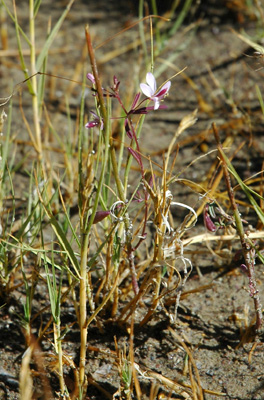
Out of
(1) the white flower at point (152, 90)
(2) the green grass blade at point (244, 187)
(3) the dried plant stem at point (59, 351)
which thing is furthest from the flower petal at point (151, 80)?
(3) the dried plant stem at point (59, 351)

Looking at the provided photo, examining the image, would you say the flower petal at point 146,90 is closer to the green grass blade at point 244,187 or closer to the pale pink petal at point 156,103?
the pale pink petal at point 156,103

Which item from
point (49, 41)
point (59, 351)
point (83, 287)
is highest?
point (49, 41)

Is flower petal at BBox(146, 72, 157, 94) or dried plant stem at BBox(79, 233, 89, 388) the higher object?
Answer: flower petal at BBox(146, 72, 157, 94)

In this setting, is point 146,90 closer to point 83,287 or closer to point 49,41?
point 83,287

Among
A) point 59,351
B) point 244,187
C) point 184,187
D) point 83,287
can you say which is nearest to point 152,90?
point 244,187

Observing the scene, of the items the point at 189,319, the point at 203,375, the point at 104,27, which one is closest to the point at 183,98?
the point at 104,27

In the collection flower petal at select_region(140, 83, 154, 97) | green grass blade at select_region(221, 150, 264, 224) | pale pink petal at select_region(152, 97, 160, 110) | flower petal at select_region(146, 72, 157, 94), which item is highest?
flower petal at select_region(146, 72, 157, 94)

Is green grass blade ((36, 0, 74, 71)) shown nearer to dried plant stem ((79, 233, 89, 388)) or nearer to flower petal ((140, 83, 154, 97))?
flower petal ((140, 83, 154, 97))

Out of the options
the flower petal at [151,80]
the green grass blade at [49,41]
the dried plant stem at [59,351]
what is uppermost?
the green grass blade at [49,41]

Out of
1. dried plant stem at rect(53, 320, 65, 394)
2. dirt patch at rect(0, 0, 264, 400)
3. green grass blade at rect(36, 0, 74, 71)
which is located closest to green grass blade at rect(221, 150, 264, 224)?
dirt patch at rect(0, 0, 264, 400)

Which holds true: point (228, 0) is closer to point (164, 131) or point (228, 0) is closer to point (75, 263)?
point (164, 131)

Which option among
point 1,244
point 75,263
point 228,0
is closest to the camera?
point 75,263
